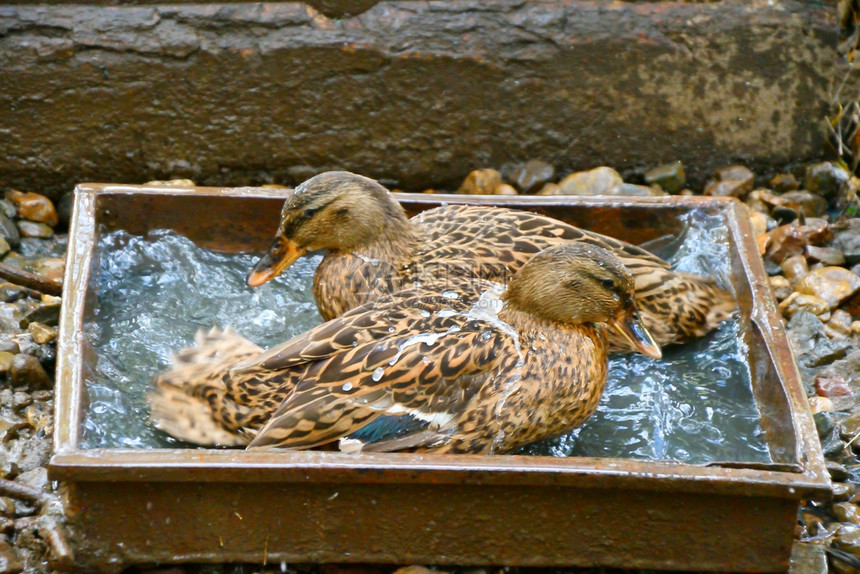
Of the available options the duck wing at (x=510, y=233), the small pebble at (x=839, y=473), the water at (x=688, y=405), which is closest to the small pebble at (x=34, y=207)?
the duck wing at (x=510, y=233)

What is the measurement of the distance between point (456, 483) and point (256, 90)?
313 centimetres

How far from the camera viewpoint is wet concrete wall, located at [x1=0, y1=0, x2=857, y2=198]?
222 inches

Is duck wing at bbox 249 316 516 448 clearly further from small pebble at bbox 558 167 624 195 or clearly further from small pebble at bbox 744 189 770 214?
small pebble at bbox 744 189 770 214

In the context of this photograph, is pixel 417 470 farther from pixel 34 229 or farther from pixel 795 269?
pixel 34 229

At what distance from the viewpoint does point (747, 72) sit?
5.92 m

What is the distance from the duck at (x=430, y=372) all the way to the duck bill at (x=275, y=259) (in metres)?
0.43

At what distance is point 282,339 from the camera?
15.5 ft

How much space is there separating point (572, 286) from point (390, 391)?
773 mm

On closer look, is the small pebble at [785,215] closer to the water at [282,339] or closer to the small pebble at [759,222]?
the small pebble at [759,222]

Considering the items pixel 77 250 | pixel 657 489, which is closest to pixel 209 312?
pixel 77 250

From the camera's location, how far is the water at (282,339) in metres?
4.07

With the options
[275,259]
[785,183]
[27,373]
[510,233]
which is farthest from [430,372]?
[785,183]

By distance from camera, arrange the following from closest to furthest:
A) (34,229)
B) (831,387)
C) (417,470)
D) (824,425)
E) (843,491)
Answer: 1. (417,470)
2. (843,491)
3. (824,425)
4. (831,387)
5. (34,229)

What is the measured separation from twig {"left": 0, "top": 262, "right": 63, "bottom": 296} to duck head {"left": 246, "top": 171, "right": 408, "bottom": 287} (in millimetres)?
928
